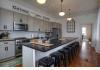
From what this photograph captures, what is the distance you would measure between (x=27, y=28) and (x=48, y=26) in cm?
255

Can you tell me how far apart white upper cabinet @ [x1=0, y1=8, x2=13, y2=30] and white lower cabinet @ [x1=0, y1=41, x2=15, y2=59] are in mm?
687

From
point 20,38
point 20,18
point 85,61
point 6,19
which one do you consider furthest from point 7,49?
point 85,61

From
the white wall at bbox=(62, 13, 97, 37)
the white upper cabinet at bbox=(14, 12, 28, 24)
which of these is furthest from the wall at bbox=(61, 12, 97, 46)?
the white upper cabinet at bbox=(14, 12, 28, 24)

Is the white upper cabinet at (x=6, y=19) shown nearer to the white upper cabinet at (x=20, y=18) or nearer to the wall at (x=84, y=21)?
the white upper cabinet at (x=20, y=18)

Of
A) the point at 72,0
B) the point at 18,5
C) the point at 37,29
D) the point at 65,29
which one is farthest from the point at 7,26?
the point at 65,29

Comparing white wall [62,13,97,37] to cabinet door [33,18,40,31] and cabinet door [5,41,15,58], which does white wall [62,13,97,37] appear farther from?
cabinet door [5,41,15,58]

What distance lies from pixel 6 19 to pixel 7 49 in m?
1.31

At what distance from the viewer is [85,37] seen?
15.1 metres

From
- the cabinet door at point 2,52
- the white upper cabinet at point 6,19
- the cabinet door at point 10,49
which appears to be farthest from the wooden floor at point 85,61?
the white upper cabinet at point 6,19

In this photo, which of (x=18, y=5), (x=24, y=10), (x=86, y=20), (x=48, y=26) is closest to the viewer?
(x=18, y=5)

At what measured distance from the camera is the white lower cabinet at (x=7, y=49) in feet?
11.8

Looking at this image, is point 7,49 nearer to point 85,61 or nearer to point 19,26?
point 19,26

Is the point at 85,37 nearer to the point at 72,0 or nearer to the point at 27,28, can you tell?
the point at 72,0

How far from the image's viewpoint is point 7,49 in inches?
150
